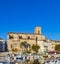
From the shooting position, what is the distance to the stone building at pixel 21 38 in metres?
52.8

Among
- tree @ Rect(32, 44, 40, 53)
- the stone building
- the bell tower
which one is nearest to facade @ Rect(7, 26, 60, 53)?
the stone building

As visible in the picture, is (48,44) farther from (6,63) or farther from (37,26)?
(6,63)

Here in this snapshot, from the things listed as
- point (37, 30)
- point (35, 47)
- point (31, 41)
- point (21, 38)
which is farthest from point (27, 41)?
point (37, 30)

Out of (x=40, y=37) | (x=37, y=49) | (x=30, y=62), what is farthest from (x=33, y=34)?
(x=30, y=62)

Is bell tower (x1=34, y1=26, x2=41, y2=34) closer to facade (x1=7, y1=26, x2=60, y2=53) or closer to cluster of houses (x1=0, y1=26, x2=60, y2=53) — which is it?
facade (x1=7, y1=26, x2=60, y2=53)

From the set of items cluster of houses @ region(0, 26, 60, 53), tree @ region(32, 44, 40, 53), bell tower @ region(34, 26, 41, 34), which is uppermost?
bell tower @ region(34, 26, 41, 34)

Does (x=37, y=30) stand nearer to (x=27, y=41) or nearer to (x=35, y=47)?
(x=27, y=41)

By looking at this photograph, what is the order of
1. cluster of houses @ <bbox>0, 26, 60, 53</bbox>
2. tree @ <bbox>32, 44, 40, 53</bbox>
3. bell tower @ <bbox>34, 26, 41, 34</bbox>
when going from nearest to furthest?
tree @ <bbox>32, 44, 40, 53</bbox> < cluster of houses @ <bbox>0, 26, 60, 53</bbox> < bell tower @ <bbox>34, 26, 41, 34</bbox>

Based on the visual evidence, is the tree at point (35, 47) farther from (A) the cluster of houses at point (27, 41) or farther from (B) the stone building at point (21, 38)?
(B) the stone building at point (21, 38)

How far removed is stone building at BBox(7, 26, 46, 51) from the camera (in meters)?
52.8

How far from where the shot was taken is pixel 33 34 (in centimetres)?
5625

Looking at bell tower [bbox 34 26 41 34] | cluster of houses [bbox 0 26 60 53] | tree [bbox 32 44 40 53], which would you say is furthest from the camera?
bell tower [bbox 34 26 41 34]

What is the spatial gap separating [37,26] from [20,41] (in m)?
6.39

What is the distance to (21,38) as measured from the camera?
179 ft
